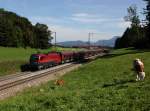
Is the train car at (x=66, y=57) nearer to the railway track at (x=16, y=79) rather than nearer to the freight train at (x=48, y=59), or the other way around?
the freight train at (x=48, y=59)

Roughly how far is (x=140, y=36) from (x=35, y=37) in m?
36.3

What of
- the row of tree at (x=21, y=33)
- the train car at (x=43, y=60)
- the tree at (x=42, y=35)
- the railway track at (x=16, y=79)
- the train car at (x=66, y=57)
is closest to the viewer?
the railway track at (x=16, y=79)

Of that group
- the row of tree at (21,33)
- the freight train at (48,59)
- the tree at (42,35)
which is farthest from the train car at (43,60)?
the tree at (42,35)

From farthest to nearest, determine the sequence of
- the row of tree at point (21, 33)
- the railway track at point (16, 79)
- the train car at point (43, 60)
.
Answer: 1. the row of tree at point (21, 33)
2. the train car at point (43, 60)
3. the railway track at point (16, 79)

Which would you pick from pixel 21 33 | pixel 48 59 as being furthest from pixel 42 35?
pixel 48 59

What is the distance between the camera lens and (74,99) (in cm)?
1633

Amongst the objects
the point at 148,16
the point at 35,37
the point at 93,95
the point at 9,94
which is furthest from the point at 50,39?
the point at 93,95

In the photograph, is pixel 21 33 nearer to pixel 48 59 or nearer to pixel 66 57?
pixel 66 57

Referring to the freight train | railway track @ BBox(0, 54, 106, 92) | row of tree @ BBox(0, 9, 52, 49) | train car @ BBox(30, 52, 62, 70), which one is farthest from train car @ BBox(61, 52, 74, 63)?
row of tree @ BBox(0, 9, 52, 49)

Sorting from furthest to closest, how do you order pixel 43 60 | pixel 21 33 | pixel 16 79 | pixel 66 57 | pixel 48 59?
pixel 21 33 < pixel 66 57 < pixel 48 59 < pixel 43 60 < pixel 16 79

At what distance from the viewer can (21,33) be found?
130625mm

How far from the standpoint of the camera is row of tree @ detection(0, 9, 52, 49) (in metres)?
119

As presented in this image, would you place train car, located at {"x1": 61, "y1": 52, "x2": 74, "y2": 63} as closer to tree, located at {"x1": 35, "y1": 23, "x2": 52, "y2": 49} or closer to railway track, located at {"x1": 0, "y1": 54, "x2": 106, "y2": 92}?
railway track, located at {"x1": 0, "y1": 54, "x2": 106, "y2": 92}

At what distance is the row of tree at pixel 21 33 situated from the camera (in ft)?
389
